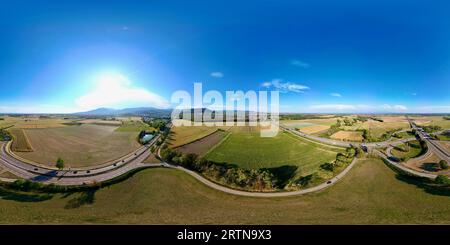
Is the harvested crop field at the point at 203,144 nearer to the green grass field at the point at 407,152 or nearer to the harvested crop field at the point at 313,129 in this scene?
the harvested crop field at the point at 313,129

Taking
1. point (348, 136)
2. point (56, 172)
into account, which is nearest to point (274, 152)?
point (348, 136)

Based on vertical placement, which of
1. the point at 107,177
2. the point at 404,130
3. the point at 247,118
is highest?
the point at 247,118

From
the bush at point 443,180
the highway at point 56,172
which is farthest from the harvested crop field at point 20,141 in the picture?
the bush at point 443,180

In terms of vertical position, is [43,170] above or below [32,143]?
below

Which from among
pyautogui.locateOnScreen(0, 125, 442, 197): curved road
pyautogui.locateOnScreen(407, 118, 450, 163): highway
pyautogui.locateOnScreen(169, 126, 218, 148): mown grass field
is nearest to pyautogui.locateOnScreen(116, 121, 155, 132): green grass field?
pyautogui.locateOnScreen(169, 126, 218, 148): mown grass field

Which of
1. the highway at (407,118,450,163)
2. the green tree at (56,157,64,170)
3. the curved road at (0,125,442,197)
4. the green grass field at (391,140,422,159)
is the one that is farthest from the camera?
the green grass field at (391,140,422,159)

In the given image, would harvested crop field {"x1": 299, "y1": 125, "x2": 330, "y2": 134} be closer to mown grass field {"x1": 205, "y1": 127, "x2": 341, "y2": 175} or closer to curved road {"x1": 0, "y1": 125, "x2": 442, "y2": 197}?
mown grass field {"x1": 205, "y1": 127, "x2": 341, "y2": 175}

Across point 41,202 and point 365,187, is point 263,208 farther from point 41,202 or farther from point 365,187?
point 41,202

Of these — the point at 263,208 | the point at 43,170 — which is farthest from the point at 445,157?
the point at 43,170
